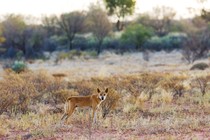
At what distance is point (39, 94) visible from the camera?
15898 millimetres

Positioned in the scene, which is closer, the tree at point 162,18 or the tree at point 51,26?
the tree at point 51,26

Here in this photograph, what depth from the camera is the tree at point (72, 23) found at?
57.7m

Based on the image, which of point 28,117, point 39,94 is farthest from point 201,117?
point 39,94

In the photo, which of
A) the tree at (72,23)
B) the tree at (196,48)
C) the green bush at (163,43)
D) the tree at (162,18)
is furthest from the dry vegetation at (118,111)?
→ the tree at (162,18)

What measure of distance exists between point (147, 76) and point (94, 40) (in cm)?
3853

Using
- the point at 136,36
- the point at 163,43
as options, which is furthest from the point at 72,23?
the point at 163,43

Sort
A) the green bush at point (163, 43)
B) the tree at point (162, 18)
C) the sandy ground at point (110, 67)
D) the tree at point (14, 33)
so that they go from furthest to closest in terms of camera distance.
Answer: the tree at point (162, 18) → the tree at point (14, 33) → the green bush at point (163, 43) → the sandy ground at point (110, 67)

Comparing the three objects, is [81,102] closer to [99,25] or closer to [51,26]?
[99,25]

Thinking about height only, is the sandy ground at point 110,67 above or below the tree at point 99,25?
below

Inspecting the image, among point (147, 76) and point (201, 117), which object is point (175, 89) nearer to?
point (147, 76)

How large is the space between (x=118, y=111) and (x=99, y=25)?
4087 cm

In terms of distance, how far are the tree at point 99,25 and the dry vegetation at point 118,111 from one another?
3485 cm

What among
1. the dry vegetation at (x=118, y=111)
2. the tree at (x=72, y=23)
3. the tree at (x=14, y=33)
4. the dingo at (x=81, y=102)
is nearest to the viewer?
the dry vegetation at (x=118, y=111)

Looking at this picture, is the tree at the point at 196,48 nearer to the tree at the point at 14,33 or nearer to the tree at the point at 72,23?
the tree at the point at 72,23
